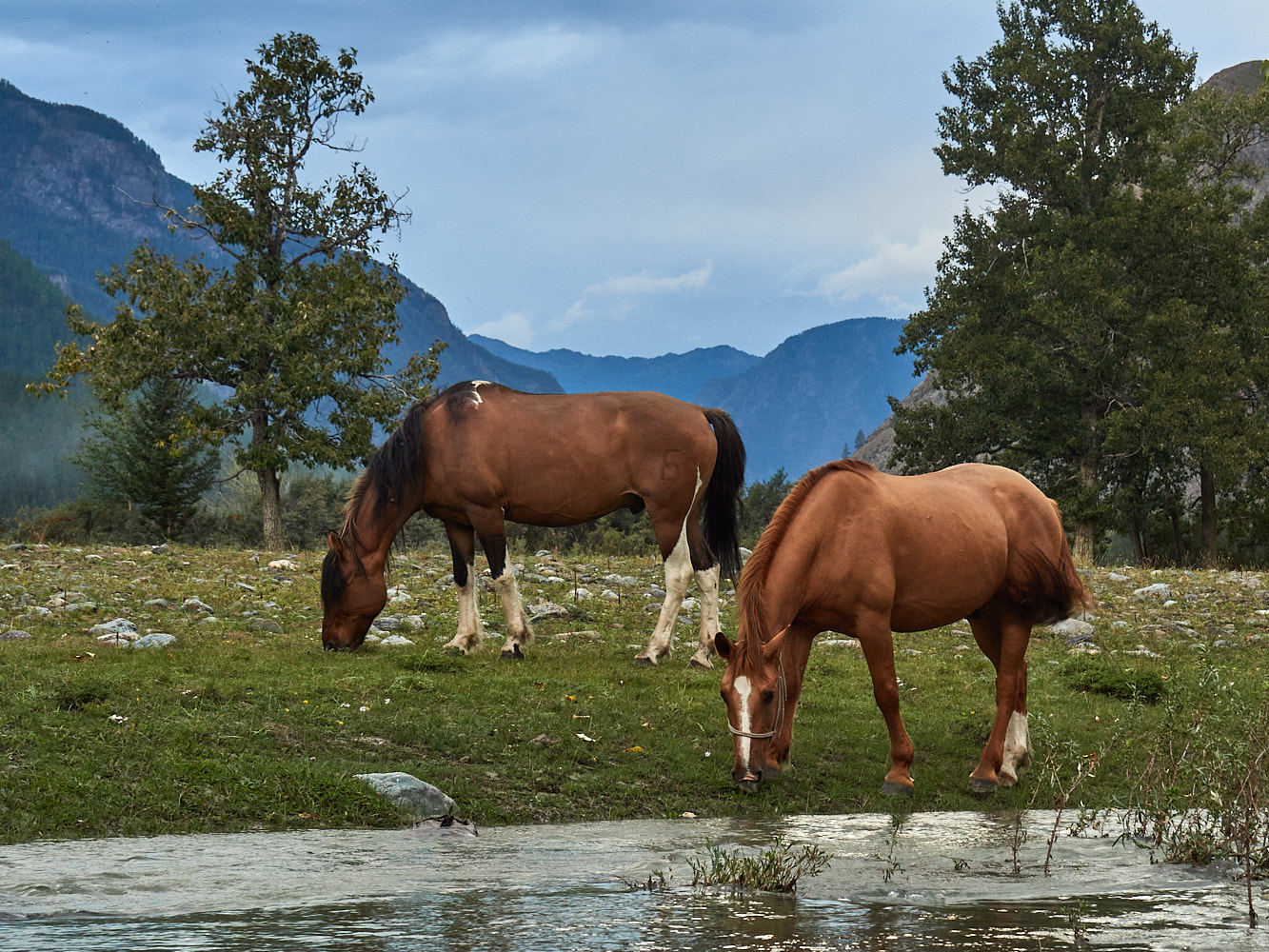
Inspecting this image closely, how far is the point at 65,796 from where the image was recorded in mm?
7641

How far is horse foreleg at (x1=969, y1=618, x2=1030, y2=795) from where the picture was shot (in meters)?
9.35

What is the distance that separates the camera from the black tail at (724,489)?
44.7 feet

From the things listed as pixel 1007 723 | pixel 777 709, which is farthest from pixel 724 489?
pixel 777 709

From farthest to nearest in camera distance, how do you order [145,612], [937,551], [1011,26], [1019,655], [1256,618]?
[1011,26]
[1256,618]
[145,612]
[1019,655]
[937,551]

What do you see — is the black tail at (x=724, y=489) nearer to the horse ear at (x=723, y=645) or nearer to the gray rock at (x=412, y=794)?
the horse ear at (x=723, y=645)

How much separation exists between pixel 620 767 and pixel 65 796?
160 inches

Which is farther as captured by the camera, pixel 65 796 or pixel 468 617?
pixel 468 617

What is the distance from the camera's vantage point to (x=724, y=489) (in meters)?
13.7

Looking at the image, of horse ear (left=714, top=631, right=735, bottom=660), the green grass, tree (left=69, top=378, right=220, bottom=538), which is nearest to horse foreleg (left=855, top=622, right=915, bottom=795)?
the green grass

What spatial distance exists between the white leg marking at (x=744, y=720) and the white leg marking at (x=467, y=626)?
526 centimetres

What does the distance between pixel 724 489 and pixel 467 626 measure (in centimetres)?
345

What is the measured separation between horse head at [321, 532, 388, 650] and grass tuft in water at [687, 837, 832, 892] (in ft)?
23.2

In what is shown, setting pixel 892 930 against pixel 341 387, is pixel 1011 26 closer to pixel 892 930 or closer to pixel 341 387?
pixel 341 387

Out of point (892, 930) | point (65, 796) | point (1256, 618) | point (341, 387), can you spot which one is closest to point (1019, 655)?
point (892, 930)
